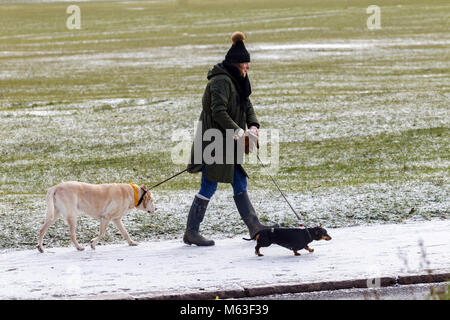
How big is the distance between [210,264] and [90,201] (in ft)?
5.16

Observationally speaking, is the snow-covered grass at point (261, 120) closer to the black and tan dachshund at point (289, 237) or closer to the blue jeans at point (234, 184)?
the blue jeans at point (234, 184)

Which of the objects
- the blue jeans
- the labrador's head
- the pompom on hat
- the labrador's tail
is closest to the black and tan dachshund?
the blue jeans

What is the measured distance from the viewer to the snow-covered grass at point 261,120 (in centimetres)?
1117

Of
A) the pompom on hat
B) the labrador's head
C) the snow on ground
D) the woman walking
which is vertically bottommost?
the snow on ground

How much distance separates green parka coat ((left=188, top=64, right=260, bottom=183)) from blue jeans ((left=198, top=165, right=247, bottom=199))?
0.48 feet

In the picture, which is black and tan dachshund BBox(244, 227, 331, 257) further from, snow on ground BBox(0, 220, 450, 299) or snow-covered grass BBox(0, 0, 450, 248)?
snow-covered grass BBox(0, 0, 450, 248)

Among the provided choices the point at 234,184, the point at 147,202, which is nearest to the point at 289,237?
the point at 234,184

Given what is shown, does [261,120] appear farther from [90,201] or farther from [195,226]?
[90,201]

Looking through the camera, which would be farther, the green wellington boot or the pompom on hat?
the green wellington boot

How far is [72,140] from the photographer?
67.8 ft

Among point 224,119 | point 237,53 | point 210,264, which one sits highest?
point 237,53

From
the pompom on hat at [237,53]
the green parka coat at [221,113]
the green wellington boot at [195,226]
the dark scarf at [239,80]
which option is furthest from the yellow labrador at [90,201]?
the pompom on hat at [237,53]

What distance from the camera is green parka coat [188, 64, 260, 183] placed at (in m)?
8.53

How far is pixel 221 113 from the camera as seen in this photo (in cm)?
849
